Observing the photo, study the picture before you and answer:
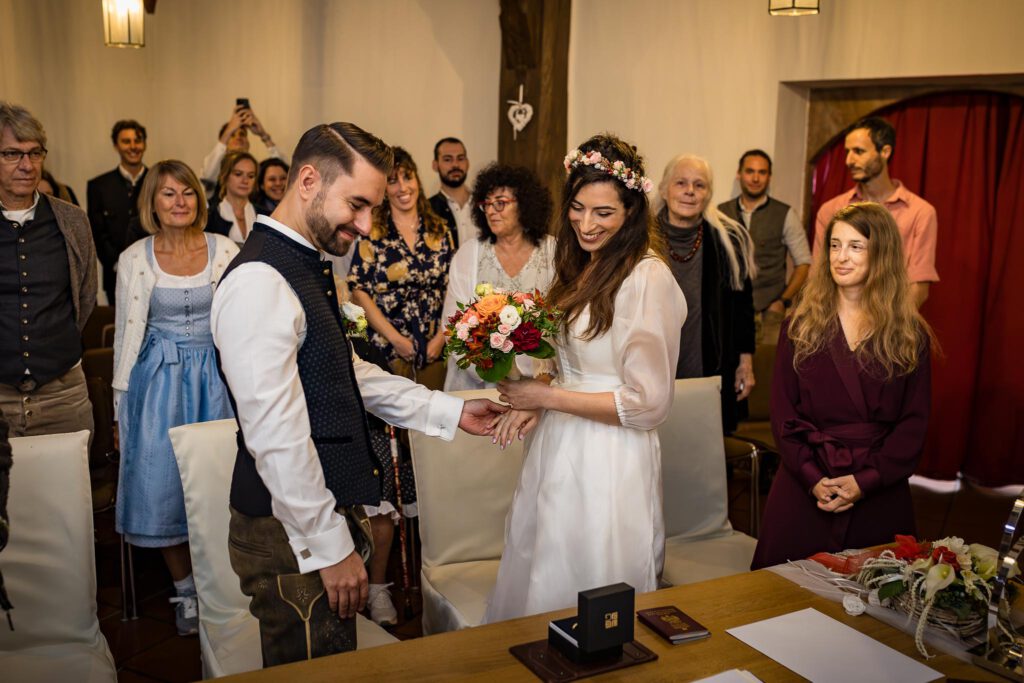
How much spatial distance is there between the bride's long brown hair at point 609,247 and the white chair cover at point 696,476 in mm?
790

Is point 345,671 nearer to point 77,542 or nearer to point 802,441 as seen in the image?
point 77,542

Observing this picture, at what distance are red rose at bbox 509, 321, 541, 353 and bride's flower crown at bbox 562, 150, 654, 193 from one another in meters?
0.51

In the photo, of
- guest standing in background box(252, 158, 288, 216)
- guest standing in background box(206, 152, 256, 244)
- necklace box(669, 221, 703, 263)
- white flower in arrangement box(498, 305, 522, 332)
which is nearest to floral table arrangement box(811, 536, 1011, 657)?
white flower in arrangement box(498, 305, 522, 332)

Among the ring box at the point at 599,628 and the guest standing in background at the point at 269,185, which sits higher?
the guest standing in background at the point at 269,185

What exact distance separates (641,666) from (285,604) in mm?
733

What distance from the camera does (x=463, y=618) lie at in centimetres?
262

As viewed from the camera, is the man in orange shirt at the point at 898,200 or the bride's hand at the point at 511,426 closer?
the bride's hand at the point at 511,426

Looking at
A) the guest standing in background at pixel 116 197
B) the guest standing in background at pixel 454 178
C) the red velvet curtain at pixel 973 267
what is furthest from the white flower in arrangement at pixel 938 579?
the guest standing in background at pixel 116 197

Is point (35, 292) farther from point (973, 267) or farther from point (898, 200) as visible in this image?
point (973, 267)

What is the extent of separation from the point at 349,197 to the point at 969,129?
4.84 m

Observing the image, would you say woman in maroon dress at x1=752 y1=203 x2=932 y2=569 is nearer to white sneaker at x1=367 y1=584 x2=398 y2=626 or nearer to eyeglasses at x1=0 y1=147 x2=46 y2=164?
white sneaker at x1=367 y1=584 x2=398 y2=626

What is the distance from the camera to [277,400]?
1.76m

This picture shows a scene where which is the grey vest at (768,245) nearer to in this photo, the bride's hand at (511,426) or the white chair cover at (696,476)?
the white chair cover at (696,476)

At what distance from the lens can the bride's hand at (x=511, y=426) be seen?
2.47m
